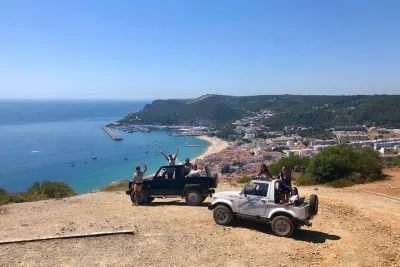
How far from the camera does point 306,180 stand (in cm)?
1814

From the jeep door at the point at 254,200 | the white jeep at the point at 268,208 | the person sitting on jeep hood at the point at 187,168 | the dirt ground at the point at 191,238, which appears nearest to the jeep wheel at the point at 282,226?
the white jeep at the point at 268,208

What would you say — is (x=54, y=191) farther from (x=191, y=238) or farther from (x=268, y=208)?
(x=268, y=208)

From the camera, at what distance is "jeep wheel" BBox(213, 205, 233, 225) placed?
9.76 meters

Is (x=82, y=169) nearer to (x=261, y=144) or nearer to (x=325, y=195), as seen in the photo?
(x=261, y=144)

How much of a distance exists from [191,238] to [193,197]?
12.1 ft

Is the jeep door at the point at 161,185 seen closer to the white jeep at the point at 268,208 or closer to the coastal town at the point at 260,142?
the white jeep at the point at 268,208

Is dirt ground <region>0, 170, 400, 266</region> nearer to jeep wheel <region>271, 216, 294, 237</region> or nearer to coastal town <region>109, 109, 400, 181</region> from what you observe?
jeep wheel <region>271, 216, 294, 237</region>

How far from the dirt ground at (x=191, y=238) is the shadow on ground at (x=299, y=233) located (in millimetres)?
26

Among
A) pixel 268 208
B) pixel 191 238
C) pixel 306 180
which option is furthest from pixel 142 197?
pixel 306 180

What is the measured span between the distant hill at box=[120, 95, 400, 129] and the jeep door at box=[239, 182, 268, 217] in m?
98.9

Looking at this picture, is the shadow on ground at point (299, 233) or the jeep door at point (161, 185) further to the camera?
the jeep door at point (161, 185)

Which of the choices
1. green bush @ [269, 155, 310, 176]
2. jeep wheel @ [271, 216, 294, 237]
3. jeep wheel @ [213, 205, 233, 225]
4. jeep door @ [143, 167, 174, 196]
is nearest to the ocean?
green bush @ [269, 155, 310, 176]

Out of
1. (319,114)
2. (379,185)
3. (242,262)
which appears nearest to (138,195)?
(242,262)

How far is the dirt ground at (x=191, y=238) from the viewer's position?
303 inches
